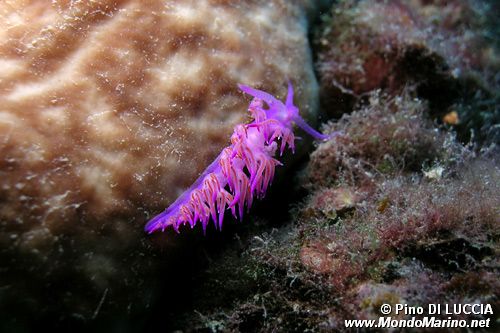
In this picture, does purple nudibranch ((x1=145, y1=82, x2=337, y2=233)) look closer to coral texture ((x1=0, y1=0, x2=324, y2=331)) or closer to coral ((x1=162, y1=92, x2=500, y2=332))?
coral texture ((x1=0, y1=0, x2=324, y2=331))

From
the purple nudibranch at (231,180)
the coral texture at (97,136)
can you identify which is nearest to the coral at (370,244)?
the purple nudibranch at (231,180)

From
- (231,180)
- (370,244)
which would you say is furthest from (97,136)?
(370,244)

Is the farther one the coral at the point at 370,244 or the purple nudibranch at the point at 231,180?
the purple nudibranch at the point at 231,180

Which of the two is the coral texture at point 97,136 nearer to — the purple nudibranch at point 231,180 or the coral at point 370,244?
the purple nudibranch at point 231,180

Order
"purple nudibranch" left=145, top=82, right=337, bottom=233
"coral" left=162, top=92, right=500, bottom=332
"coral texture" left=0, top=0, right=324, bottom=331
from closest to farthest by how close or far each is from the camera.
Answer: "coral texture" left=0, top=0, right=324, bottom=331 < "coral" left=162, top=92, right=500, bottom=332 < "purple nudibranch" left=145, top=82, right=337, bottom=233

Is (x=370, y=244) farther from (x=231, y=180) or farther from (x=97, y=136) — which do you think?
(x=97, y=136)

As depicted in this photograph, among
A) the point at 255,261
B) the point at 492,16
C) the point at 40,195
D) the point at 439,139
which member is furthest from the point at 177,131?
the point at 492,16

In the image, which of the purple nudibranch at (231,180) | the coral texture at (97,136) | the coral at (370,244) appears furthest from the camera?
the purple nudibranch at (231,180)

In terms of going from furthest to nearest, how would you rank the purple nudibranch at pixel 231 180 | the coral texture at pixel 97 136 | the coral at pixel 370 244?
the purple nudibranch at pixel 231 180, the coral at pixel 370 244, the coral texture at pixel 97 136

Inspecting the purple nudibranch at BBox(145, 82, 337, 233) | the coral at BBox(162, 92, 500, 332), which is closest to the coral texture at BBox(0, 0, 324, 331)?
the purple nudibranch at BBox(145, 82, 337, 233)

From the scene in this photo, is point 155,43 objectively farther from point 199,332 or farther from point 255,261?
point 199,332

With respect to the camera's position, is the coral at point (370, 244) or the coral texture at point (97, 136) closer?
the coral texture at point (97, 136)

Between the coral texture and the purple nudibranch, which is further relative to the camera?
the purple nudibranch
